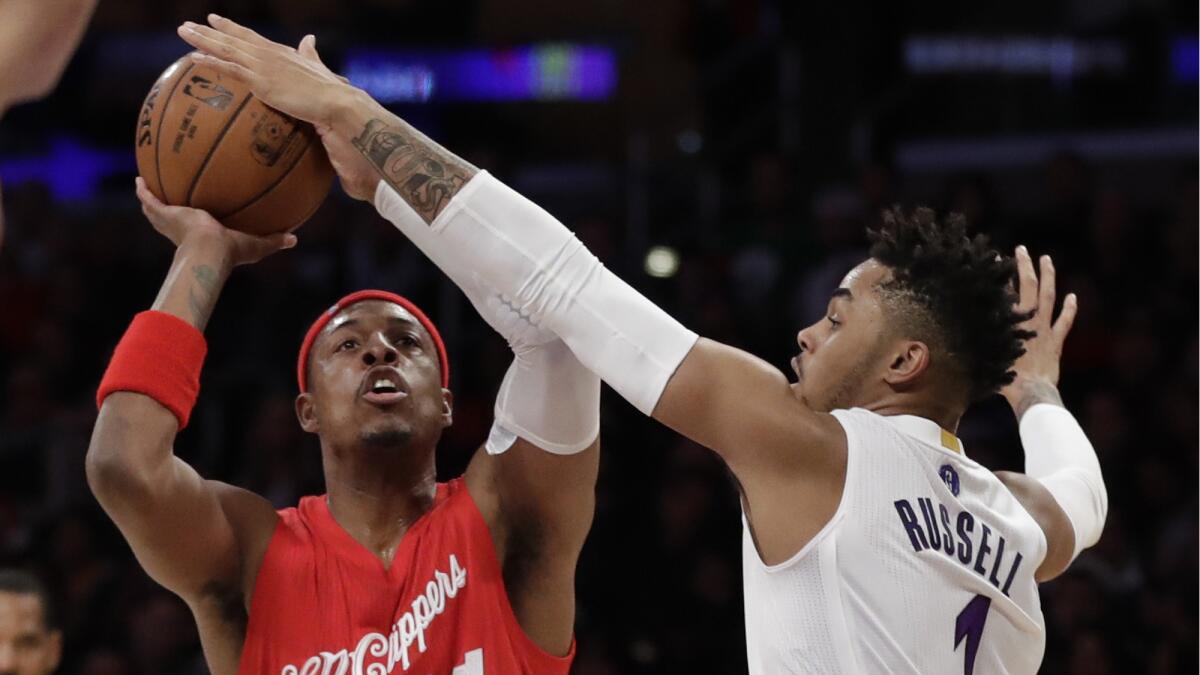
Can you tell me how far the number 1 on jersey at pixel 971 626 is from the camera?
113 inches

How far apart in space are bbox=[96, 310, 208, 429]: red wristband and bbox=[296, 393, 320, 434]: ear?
419 mm

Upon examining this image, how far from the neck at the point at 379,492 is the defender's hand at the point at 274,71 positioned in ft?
2.60

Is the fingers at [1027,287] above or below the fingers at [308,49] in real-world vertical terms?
below

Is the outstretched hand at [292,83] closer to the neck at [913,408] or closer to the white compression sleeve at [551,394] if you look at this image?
the white compression sleeve at [551,394]

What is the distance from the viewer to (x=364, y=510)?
3.50 m

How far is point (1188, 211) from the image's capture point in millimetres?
7105

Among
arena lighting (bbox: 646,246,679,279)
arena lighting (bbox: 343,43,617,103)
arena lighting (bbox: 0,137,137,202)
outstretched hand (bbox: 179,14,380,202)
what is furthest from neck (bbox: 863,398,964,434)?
arena lighting (bbox: 0,137,137,202)

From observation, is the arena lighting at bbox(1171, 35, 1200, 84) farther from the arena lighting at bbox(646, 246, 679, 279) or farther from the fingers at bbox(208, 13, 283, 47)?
the fingers at bbox(208, 13, 283, 47)

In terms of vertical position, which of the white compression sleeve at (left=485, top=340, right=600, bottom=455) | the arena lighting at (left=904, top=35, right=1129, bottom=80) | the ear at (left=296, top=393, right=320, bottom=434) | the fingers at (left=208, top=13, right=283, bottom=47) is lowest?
the arena lighting at (left=904, top=35, right=1129, bottom=80)

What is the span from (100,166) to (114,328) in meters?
1.78

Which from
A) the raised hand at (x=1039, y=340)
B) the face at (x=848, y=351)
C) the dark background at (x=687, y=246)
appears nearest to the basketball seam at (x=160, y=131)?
the face at (x=848, y=351)

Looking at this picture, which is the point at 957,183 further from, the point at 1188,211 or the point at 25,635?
the point at 25,635

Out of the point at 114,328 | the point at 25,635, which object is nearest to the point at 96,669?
the point at 114,328

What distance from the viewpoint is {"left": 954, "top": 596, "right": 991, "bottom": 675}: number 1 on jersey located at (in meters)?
2.88
